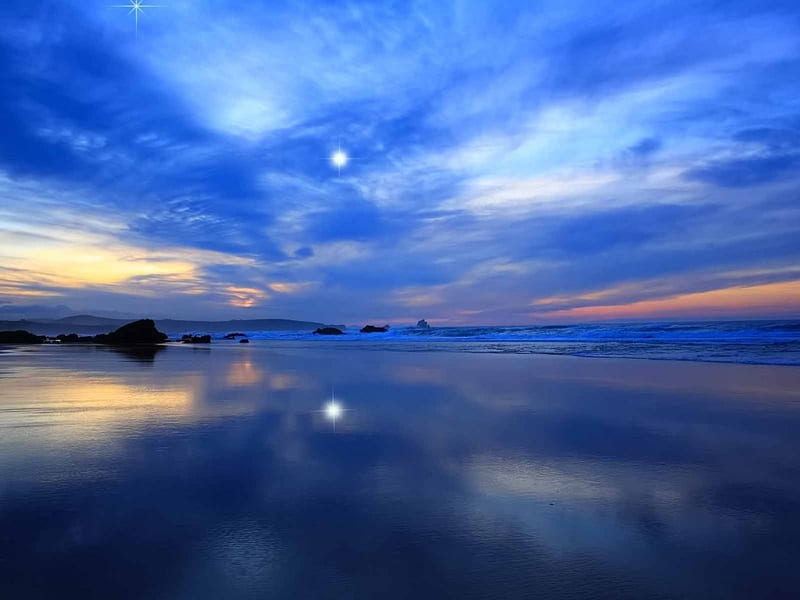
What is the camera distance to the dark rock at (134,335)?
31641 mm

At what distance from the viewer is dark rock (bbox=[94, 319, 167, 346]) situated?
31.6m

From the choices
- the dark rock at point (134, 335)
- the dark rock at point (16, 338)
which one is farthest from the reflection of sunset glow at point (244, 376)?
the dark rock at point (16, 338)

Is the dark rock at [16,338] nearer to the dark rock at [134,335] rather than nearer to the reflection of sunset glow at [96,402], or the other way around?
the dark rock at [134,335]

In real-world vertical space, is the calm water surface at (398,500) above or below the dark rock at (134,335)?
below

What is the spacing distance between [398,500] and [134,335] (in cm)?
3415

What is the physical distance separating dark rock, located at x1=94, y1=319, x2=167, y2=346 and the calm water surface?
27755mm

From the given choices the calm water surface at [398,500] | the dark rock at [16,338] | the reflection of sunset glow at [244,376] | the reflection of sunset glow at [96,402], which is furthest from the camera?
the dark rock at [16,338]

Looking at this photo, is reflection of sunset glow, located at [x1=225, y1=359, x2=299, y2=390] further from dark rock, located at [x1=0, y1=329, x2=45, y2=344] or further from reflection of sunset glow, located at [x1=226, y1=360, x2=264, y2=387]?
dark rock, located at [x1=0, y1=329, x2=45, y2=344]

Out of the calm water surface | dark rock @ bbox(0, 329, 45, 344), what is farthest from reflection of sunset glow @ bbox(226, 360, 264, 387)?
dark rock @ bbox(0, 329, 45, 344)

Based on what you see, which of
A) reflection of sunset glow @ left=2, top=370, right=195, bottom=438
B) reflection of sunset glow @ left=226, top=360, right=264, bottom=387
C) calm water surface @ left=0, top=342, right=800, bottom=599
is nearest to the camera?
calm water surface @ left=0, top=342, right=800, bottom=599

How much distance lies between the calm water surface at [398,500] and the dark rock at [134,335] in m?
27.8

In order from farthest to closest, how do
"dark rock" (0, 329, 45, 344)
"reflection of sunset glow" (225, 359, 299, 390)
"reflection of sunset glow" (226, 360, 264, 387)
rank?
"dark rock" (0, 329, 45, 344) < "reflection of sunset glow" (226, 360, 264, 387) < "reflection of sunset glow" (225, 359, 299, 390)

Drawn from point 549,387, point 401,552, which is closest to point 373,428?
point 401,552

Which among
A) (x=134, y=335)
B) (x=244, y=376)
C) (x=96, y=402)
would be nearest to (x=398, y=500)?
(x=96, y=402)
